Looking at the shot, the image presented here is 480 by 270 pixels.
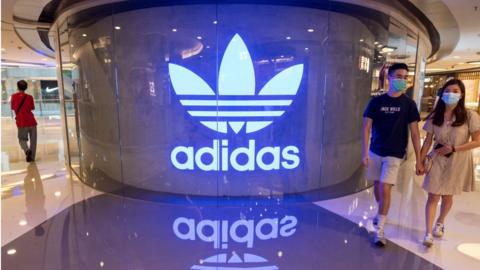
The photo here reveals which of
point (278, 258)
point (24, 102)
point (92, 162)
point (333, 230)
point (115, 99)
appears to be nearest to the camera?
point (278, 258)

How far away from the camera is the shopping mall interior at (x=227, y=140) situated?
10.4 feet

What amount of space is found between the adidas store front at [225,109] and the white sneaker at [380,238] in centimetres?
34

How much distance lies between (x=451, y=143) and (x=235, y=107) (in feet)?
7.90

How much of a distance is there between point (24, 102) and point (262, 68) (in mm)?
5276

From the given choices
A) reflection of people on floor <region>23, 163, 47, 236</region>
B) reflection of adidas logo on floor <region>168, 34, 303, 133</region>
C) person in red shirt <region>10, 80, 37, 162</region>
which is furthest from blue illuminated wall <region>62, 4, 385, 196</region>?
person in red shirt <region>10, 80, 37, 162</region>

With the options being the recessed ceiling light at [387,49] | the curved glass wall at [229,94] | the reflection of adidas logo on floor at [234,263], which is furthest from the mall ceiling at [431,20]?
the reflection of adidas logo on floor at [234,263]

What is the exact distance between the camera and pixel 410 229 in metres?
3.31

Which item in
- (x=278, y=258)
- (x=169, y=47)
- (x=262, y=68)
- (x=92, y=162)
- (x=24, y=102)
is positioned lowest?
(x=278, y=258)

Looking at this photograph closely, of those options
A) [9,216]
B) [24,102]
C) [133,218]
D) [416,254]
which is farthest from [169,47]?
Answer: [24,102]

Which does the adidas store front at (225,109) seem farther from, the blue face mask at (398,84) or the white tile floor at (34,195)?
the blue face mask at (398,84)

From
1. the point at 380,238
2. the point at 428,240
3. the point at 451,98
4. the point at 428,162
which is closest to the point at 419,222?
the point at 428,240

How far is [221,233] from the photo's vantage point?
3209 mm

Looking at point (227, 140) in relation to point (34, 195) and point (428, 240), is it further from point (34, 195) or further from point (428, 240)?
point (34, 195)

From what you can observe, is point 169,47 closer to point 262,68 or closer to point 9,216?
point 262,68
